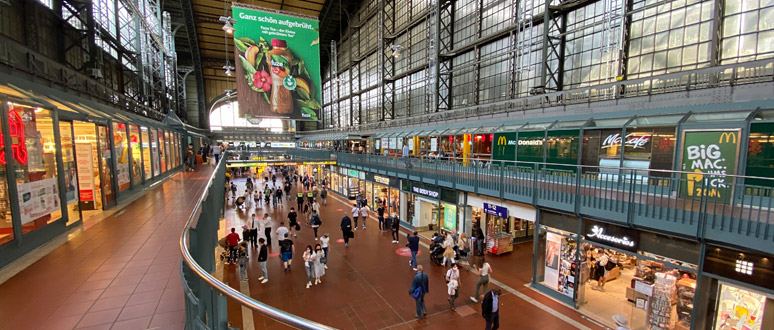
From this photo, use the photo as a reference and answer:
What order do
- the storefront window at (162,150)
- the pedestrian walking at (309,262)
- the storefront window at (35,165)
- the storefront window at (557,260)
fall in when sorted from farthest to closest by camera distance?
the storefront window at (162,150), the pedestrian walking at (309,262), the storefront window at (557,260), the storefront window at (35,165)

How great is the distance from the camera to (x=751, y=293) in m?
6.19

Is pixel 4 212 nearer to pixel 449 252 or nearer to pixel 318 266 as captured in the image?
pixel 318 266

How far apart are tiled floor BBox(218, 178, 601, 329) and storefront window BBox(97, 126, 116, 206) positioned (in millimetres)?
4007

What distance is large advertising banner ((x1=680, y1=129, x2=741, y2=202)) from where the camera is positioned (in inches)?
253

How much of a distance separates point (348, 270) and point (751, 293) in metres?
10.2

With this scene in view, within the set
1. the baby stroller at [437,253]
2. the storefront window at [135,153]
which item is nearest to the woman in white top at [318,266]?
the baby stroller at [437,253]

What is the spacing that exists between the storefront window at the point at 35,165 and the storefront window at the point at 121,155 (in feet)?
13.0

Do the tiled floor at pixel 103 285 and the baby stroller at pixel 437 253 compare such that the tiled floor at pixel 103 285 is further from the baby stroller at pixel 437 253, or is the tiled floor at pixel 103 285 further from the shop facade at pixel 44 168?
the baby stroller at pixel 437 253

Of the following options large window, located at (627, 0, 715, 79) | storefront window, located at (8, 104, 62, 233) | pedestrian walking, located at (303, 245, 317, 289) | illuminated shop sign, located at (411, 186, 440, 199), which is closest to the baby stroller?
illuminated shop sign, located at (411, 186, 440, 199)

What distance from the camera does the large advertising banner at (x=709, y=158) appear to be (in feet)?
21.1

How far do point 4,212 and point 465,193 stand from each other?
12891mm

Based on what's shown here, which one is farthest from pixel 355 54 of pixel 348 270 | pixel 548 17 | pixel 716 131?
pixel 716 131

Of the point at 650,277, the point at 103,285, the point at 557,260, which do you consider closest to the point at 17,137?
the point at 103,285

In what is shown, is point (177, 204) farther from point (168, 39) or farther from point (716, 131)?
point (168, 39)
